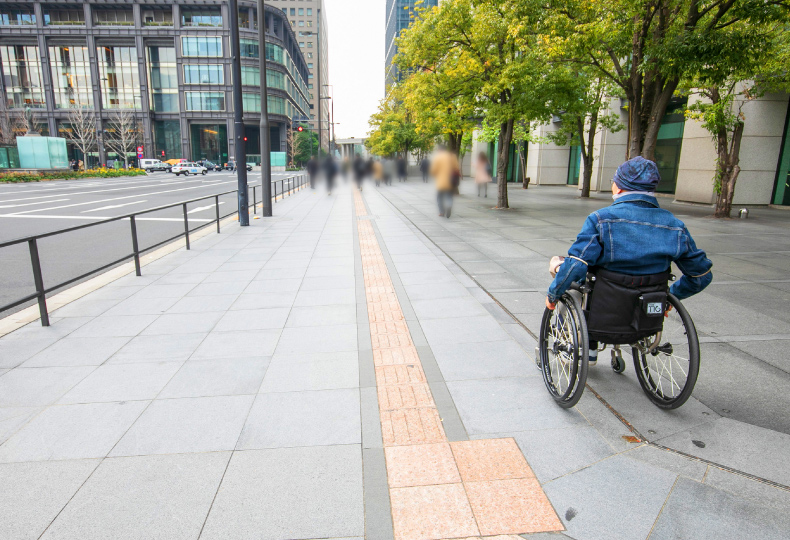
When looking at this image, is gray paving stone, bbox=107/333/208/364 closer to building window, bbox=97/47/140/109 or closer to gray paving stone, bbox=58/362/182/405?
gray paving stone, bbox=58/362/182/405

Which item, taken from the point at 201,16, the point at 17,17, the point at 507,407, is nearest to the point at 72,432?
the point at 507,407

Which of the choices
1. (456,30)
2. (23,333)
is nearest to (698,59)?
(456,30)

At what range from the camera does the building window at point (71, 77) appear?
233 feet

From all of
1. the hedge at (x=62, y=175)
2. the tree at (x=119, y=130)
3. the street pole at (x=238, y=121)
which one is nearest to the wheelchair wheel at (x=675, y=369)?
the street pole at (x=238, y=121)

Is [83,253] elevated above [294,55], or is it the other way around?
[294,55]

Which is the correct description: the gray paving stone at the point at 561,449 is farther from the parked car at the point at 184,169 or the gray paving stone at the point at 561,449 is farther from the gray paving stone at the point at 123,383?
the parked car at the point at 184,169

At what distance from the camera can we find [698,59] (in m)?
8.28

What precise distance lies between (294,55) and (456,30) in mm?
89246

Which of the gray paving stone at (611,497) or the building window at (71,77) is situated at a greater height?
the building window at (71,77)

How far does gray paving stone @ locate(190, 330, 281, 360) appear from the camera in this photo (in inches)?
180

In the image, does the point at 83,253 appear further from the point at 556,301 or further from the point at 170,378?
the point at 556,301

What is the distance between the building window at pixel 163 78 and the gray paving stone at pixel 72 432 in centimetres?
8172

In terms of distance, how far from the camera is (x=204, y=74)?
73.1m

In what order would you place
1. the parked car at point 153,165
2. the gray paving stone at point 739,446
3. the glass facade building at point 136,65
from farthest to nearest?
the glass facade building at point 136,65 < the parked car at point 153,165 < the gray paving stone at point 739,446
